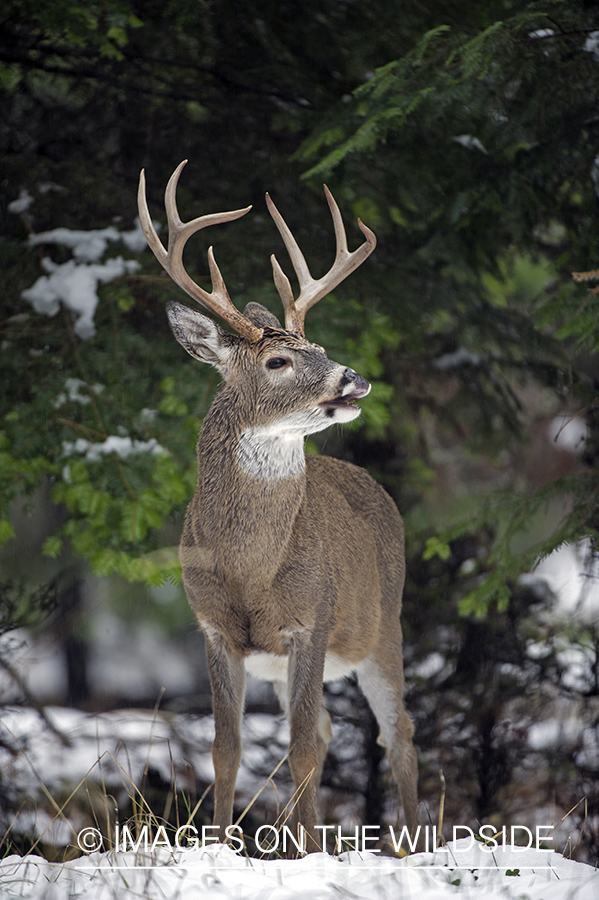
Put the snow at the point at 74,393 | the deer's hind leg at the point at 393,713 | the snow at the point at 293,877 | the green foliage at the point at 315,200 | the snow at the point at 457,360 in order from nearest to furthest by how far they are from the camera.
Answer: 1. the snow at the point at 293,877
2. the deer's hind leg at the point at 393,713
3. the green foliage at the point at 315,200
4. the snow at the point at 74,393
5. the snow at the point at 457,360

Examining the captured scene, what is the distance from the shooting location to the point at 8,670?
5.65 metres

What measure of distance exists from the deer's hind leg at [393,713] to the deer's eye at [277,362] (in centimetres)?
152

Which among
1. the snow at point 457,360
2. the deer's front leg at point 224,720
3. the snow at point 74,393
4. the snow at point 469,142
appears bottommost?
the deer's front leg at point 224,720

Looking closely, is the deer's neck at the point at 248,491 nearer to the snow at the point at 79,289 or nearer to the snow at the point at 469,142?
the snow at the point at 79,289

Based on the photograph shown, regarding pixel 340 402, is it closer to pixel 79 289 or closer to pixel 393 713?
pixel 393 713

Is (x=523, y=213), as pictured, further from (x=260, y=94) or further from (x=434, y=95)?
(x=260, y=94)

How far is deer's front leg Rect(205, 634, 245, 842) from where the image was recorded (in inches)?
141

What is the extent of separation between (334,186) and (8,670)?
142 inches

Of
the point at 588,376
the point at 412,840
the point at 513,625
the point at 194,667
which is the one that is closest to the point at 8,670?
the point at 194,667

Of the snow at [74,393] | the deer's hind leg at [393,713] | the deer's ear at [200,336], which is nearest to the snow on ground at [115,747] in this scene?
the deer's hind leg at [393,713]

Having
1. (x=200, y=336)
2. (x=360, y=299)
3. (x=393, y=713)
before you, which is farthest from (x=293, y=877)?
(x=360, y=299)

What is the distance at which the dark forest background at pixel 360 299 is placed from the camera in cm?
484

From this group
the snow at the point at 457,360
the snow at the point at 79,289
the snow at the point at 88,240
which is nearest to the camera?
the snow at the point at 79,289

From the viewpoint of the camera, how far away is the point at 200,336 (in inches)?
142
